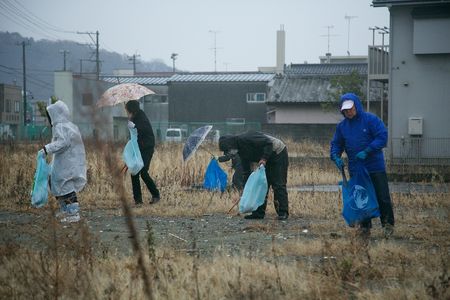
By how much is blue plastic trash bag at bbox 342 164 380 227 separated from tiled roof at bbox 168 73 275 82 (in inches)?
1908

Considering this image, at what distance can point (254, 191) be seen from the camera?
9.73m

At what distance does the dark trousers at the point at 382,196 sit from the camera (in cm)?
817

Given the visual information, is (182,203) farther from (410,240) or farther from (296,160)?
(296,160)

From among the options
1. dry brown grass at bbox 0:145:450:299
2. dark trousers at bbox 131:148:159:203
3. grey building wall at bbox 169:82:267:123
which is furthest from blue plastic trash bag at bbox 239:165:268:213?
grey building wall at bbox 169:82:267:123

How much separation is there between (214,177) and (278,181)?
319cm

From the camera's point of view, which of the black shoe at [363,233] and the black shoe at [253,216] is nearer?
the black shoe at [363,233]

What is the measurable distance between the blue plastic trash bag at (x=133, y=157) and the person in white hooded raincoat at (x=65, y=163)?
5.62 feet

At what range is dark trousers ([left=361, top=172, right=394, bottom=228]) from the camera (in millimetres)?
8172

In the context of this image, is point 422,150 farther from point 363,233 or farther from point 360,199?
point 363,233

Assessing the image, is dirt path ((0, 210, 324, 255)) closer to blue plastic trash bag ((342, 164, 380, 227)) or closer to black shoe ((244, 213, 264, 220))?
black shoe ((244, 213, 264, 220))

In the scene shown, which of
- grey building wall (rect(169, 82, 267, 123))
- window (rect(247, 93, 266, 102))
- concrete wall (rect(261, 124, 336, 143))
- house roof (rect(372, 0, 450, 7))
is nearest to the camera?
house roof (rect(372, 0, 450, 7))

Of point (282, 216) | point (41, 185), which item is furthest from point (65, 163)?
point (282, 216)

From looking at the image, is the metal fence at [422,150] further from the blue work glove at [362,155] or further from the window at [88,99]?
the window at [88,99]

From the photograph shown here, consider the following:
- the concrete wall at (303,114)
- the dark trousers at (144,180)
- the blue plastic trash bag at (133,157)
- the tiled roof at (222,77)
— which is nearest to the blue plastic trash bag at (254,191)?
the blue plastic trash bag at (133,157)
